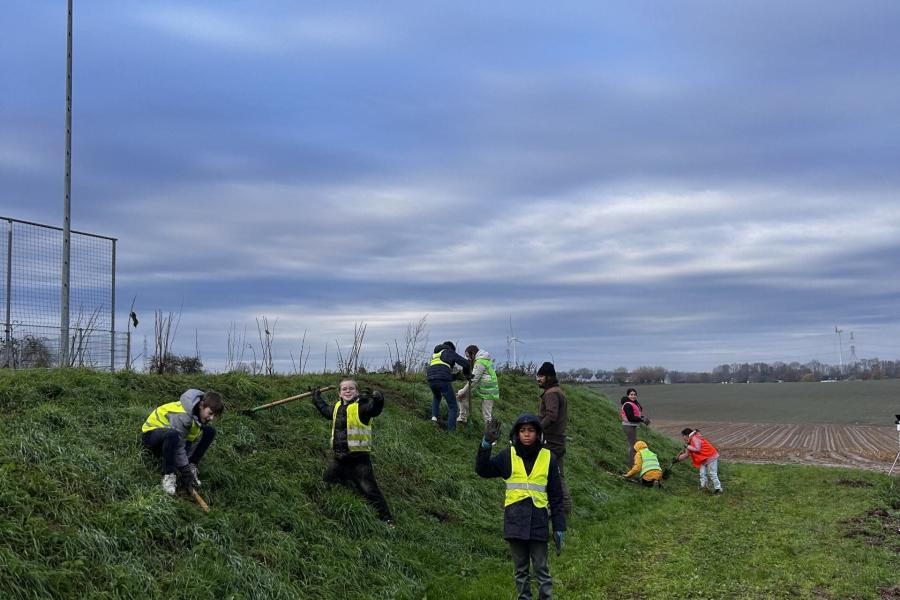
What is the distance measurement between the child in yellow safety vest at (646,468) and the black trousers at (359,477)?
9.47 m

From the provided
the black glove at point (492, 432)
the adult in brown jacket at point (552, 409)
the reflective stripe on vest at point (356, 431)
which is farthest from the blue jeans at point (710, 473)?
the black glove at point (492, 432)

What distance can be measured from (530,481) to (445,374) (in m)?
8.36

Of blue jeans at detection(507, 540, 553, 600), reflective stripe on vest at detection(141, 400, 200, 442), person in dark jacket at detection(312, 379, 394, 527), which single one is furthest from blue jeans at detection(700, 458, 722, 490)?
reflective stripe on vest at detection(141, 400, 200, 442)

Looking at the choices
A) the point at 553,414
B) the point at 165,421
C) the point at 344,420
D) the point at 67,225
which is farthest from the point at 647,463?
the point at 67,225

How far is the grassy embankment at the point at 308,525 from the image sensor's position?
6777 mm

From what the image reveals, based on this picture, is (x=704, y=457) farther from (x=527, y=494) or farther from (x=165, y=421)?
(x=165, y=421)

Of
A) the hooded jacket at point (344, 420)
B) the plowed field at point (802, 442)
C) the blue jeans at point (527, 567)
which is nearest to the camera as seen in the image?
the blue jeans at point (527, 567)

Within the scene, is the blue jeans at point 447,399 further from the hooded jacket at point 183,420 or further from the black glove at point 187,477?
the black glove at point 187,477

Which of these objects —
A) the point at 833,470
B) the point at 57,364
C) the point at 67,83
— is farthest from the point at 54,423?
the point at 833,470

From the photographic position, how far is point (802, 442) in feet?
111

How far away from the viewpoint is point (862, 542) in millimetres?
11367

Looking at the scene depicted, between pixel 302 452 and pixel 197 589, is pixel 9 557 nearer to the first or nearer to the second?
pixel 197 589

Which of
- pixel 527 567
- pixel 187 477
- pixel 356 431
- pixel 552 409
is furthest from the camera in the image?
pixel 552 409

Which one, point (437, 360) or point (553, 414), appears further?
point (437, 360)
